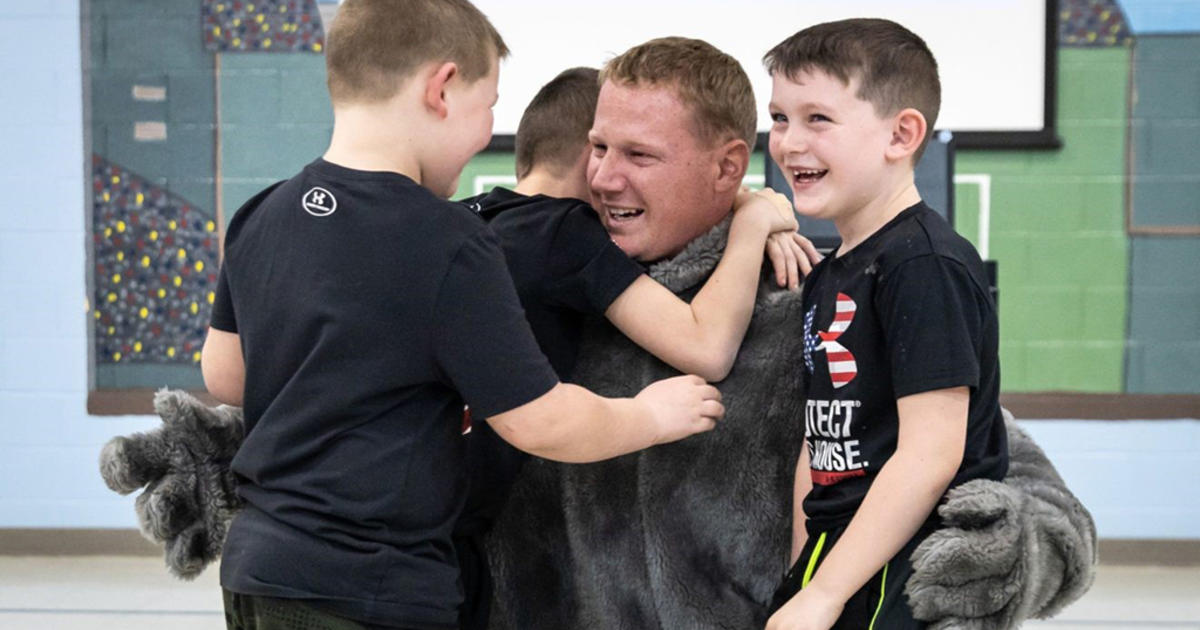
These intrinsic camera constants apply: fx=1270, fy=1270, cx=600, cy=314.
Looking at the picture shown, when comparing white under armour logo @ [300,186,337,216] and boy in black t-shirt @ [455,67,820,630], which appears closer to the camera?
white under armour logo @ [300,186,337,216]

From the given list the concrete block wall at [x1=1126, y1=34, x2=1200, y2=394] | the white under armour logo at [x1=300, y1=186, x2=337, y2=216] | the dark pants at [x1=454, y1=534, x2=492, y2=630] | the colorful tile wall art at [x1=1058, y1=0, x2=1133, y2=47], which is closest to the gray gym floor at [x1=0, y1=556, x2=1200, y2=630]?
the concrete block wall at [x1=1126, y1=34, x2=1200, y2=394]

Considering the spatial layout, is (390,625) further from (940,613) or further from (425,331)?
(940,613)

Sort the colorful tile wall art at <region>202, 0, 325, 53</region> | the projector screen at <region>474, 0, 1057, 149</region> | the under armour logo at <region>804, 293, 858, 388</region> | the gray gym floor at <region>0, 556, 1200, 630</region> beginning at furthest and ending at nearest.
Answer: the colorful tile wall art at <region>202, 0, 325, 53</region> → the projector screen at <region>474, 0, 1057, 149</region> → the gray gym floor at <region>0, 556, 1200, 630</region> → the under armour logo at <region>804, 293, 858, 388</region>

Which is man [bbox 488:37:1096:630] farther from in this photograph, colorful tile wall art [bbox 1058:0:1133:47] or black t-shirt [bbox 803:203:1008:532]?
colorful tile wall art [bbox 1058:0:1133:47]

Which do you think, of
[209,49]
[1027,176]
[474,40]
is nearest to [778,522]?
[474,40]

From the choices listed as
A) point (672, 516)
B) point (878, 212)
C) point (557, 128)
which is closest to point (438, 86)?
point (557, 128)

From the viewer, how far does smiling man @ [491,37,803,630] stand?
169 cm

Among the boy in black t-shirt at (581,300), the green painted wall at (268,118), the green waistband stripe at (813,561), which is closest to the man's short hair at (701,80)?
the boy in black t-shirt at (581,300)

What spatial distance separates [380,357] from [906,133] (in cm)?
69

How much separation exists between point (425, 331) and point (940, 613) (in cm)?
64

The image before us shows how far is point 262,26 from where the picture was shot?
4.81 m

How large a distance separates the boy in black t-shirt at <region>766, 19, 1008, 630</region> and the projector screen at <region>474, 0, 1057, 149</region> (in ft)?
9.86

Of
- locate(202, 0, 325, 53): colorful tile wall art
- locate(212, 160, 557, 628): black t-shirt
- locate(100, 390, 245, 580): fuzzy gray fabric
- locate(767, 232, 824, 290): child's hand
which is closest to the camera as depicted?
locate(212, 160, 557, 628): black t-shirt

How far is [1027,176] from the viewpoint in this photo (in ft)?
15.4
